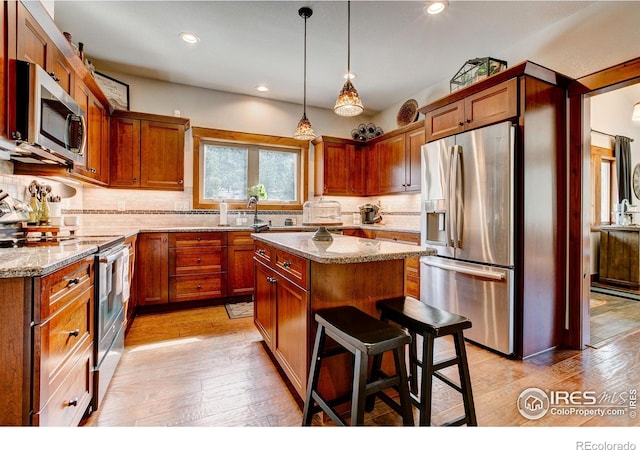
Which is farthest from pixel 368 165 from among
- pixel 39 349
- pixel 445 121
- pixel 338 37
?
pixel 39 349

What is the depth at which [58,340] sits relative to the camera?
131cm

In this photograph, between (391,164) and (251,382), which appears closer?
(251,382)

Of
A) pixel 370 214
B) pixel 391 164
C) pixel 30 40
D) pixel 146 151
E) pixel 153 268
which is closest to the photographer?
pixel 30 40

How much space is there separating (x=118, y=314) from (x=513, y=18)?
4.00 m

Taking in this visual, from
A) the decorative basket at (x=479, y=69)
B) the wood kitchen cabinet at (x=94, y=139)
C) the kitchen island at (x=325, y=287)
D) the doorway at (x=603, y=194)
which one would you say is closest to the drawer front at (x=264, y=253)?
the kitchen island at (x=325, y=287)

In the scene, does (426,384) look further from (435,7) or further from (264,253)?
(435,7)

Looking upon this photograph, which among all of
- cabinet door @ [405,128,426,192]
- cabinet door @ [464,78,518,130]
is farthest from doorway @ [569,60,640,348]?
cabinet door @ [405,128,426,192]

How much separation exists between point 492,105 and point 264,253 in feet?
7.17

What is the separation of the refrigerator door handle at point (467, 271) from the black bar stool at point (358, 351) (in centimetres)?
142

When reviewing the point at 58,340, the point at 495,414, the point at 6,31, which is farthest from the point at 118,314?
the point at 495,414

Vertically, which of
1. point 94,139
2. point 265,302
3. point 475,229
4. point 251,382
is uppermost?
point 94,139

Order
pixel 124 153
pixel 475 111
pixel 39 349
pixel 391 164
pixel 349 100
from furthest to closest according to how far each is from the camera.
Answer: pixel 391 164
pixel 124 153
pixel 475 111
pixel 349 100
pixel 39 349

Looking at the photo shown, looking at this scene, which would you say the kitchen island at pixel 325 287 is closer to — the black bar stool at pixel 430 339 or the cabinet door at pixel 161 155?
the black bar stool at pixel 430 339

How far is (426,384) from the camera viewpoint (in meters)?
1.38
